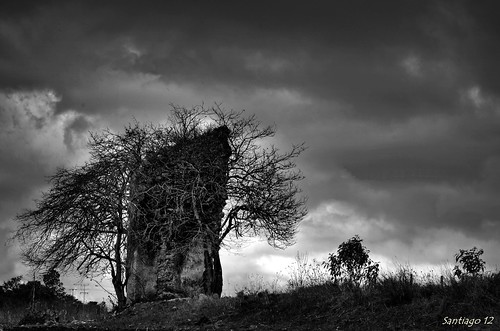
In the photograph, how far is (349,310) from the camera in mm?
12477

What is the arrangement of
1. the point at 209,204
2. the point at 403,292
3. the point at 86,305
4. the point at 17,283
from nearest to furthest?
1. the point at 403,292
2. the point at 209,204
3. the point at 86,305
4. the point at 17,283

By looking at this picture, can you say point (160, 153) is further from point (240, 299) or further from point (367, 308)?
point (367, 308)

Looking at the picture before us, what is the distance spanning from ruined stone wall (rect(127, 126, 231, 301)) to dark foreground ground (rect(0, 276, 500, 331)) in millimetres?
3712

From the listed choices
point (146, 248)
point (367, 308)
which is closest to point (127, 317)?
point (146, 248)

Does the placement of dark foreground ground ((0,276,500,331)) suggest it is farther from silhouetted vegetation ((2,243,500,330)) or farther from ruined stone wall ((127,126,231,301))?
ruined stone wall ((127,126,231,301))

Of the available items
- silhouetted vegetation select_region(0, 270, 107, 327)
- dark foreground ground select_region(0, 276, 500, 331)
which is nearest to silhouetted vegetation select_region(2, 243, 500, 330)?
dark foreground ground select_region(0, 276, 500, 331)

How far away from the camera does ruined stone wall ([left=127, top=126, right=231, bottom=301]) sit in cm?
2070

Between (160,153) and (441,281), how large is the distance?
1335 centimetres

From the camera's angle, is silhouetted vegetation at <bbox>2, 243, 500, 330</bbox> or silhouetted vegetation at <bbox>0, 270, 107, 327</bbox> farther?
silhouetted vegetation at <bbox>0, 270, 107, 327</bbox>

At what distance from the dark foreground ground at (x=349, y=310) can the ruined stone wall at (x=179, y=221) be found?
3712 mm

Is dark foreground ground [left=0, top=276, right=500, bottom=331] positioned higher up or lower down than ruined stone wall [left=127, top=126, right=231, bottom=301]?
lower down

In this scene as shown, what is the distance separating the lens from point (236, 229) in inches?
847

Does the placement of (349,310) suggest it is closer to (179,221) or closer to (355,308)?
(355,308)

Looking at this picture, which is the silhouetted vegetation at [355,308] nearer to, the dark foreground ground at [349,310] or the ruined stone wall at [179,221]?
the dark foreground ground at [349,310]
